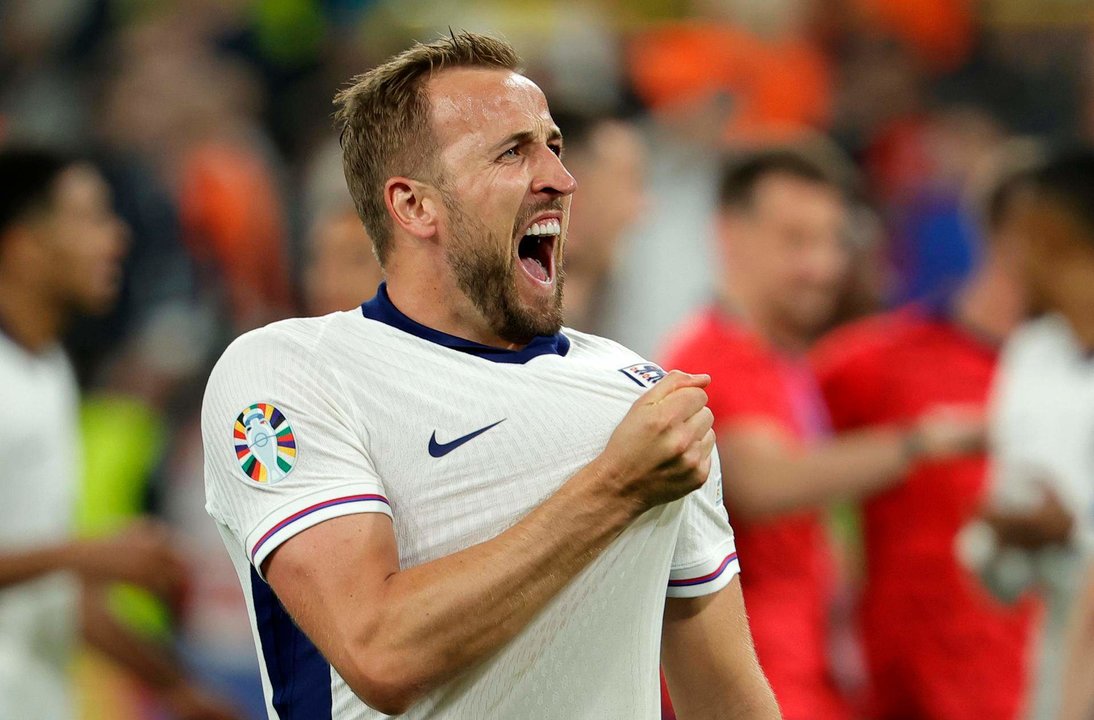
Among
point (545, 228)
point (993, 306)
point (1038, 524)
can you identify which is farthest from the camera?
point (993, 306)

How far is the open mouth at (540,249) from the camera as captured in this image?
7.81ft

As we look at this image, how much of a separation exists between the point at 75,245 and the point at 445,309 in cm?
318

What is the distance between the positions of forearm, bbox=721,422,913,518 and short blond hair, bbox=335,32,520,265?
2436 millimetres

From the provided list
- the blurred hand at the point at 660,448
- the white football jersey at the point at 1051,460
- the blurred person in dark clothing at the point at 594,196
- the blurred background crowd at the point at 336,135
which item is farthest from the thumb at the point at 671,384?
the blurred background crowd at the point at 336,135

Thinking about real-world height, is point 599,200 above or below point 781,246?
above

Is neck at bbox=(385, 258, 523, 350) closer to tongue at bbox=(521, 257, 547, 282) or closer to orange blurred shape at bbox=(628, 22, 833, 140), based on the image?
tongue at bbox=(521, 257, 547, 282)

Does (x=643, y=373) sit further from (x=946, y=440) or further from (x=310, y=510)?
(x=946, y=440)

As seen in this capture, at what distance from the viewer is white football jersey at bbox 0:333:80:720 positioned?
4.70 meters

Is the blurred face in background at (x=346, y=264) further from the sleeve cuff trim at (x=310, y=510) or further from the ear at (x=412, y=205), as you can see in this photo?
the sleeve cuff trim at (x=310, y=510)

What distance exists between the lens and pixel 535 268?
Answer: 2414mm

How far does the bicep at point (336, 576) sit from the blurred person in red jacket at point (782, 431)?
2724 mm

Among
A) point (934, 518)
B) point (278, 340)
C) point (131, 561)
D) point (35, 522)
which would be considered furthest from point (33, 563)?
point (934, 518)

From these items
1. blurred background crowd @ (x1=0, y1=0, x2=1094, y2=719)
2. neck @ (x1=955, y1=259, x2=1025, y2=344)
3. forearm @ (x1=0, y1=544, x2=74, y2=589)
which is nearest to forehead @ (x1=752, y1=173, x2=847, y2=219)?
neck @ (x1=955, y1=259, x2=1025, y2=344)

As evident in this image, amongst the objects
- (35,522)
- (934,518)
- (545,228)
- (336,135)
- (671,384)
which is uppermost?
(545,228)
